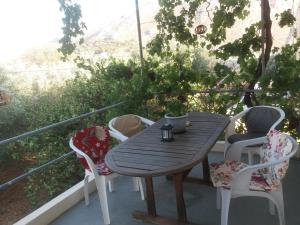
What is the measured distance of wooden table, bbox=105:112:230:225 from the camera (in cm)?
187

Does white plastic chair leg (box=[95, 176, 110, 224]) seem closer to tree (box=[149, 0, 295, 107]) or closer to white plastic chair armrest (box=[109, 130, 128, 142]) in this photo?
white plastic chair armrest (box=[109, 130, 128, 142])

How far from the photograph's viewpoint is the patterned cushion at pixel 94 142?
2.66 metres

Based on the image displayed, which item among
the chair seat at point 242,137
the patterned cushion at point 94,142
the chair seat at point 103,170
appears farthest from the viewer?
the chair seat at point 242,137

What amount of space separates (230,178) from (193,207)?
0.61m

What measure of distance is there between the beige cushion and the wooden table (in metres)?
0.41

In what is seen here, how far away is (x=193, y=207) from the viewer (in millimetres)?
2574

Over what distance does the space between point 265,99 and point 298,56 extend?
710 millimetres

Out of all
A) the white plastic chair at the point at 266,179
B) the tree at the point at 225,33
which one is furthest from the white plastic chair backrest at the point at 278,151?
the tree at the point at 225,33

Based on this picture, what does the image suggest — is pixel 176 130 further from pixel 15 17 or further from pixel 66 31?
pixel 15 17

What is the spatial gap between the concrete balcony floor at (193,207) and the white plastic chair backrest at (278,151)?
54 centimetres

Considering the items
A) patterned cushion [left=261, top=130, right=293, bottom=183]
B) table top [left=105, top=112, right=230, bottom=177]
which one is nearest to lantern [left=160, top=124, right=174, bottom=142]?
table top [left=105, top=112, right=230, bottom=177]

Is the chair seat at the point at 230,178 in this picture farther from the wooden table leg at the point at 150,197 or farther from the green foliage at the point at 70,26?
the green foliage at the point at 70,26

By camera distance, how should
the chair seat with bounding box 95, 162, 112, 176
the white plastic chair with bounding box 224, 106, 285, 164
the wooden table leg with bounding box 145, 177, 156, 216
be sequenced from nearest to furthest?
the wooden table leg with bounding box 145, 177, 156, 216
the chair seat with bounding box 95, 162, 112, 176
the white plastic chair with bounding box 224, 106, 285, 164

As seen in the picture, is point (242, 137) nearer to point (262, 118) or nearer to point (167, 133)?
point (262, 118)
